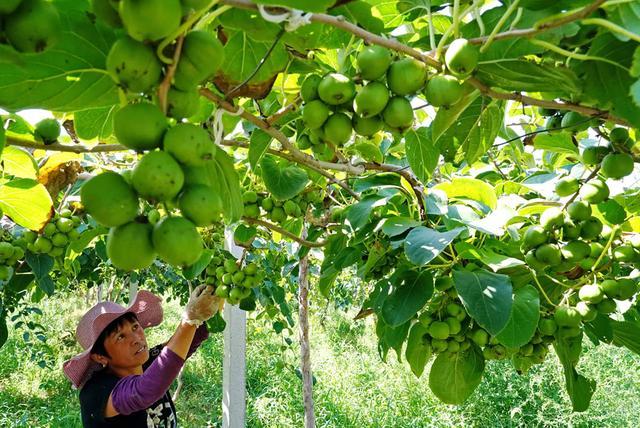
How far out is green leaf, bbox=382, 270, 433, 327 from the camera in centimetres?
150

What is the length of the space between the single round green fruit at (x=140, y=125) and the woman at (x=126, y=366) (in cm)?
238

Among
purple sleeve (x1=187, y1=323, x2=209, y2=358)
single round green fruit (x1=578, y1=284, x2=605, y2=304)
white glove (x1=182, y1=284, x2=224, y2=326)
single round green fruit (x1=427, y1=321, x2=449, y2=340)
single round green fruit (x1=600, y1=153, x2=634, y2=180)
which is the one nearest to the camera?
single round green fruit (x1=600, y1=153, x2=634, y2=180)

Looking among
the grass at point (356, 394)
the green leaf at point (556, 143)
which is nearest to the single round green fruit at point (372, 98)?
the green leaf at point (556, 143)

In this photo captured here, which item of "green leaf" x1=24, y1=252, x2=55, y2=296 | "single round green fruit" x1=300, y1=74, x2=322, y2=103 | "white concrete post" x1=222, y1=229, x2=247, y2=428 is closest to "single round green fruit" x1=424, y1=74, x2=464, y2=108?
"single round green fruit" x1=300, y1=74, x2=322, y2=103

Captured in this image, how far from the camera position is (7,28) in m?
0.51

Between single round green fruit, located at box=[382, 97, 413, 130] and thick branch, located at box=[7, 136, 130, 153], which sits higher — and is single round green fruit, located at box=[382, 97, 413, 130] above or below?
above

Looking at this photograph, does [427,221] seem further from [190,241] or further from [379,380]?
[379,380]

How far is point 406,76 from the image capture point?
797 mm

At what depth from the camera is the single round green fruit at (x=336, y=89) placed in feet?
2.77

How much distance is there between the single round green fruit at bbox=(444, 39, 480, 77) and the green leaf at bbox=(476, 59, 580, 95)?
0.24 ft

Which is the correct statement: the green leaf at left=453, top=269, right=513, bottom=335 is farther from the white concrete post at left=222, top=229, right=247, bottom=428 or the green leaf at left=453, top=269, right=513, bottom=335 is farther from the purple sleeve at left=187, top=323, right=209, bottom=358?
the white concrete post at left=222, top=229, right=247, bottom=428

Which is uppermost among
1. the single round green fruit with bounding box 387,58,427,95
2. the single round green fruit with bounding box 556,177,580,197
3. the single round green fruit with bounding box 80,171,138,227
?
the single round green fruit with bounding box 80,171,138,227

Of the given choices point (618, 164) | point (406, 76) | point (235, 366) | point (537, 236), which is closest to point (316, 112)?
point (406, 76)

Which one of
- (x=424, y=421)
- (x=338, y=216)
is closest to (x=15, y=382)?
(x=424, y=421)
